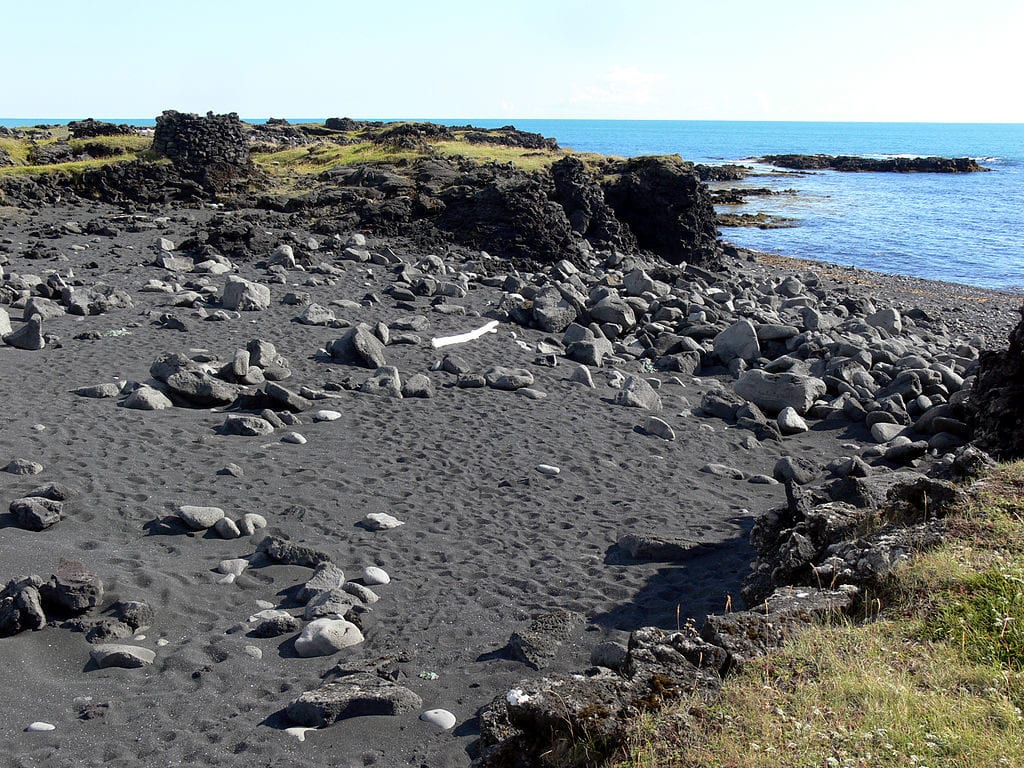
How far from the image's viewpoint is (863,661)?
392 cm

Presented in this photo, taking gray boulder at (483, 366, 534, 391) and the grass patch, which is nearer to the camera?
gray boulder at (483, 366, 534, 391)

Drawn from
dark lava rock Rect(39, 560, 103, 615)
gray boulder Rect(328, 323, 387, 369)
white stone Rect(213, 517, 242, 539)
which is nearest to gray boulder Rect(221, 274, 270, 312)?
gray boulder Rect(328, 323, 387, 369)

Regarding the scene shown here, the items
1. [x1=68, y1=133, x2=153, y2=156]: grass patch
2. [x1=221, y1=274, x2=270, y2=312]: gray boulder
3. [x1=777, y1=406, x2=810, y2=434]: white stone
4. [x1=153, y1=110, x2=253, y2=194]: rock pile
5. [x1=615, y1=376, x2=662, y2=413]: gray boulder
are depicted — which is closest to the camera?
[x1=777, y1=406, x2=810, y2=434]: white stone

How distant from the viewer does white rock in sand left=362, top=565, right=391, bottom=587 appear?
6918 millimetres

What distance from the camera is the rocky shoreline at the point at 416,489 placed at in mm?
4980

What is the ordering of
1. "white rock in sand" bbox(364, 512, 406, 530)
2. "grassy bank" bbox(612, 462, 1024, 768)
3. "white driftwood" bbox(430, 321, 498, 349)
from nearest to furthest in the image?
"grassy bank" bbox(612, 462, 1024, 768) → "white rock in sand" bbox(364, 512, 406, 530) → "white driftwood" bbox(430, 321, 498, 349)

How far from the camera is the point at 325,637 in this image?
5844 millimetres

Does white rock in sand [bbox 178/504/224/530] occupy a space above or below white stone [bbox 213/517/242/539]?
above

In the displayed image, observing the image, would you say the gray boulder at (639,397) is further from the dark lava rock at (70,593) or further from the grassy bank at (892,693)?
the dark lava rock at (70,593)

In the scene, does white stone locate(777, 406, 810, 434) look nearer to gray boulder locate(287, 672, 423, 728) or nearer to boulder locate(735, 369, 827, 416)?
boulder locate(735, 369, 827, 416)

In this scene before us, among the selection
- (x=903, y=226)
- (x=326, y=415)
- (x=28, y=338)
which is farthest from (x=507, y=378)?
(x=903, y=226)

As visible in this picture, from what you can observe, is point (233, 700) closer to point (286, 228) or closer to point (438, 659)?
point (438, 659)

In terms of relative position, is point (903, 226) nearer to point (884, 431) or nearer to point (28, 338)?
point (884, 431)

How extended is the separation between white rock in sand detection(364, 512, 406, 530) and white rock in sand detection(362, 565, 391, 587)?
33.3 inches
